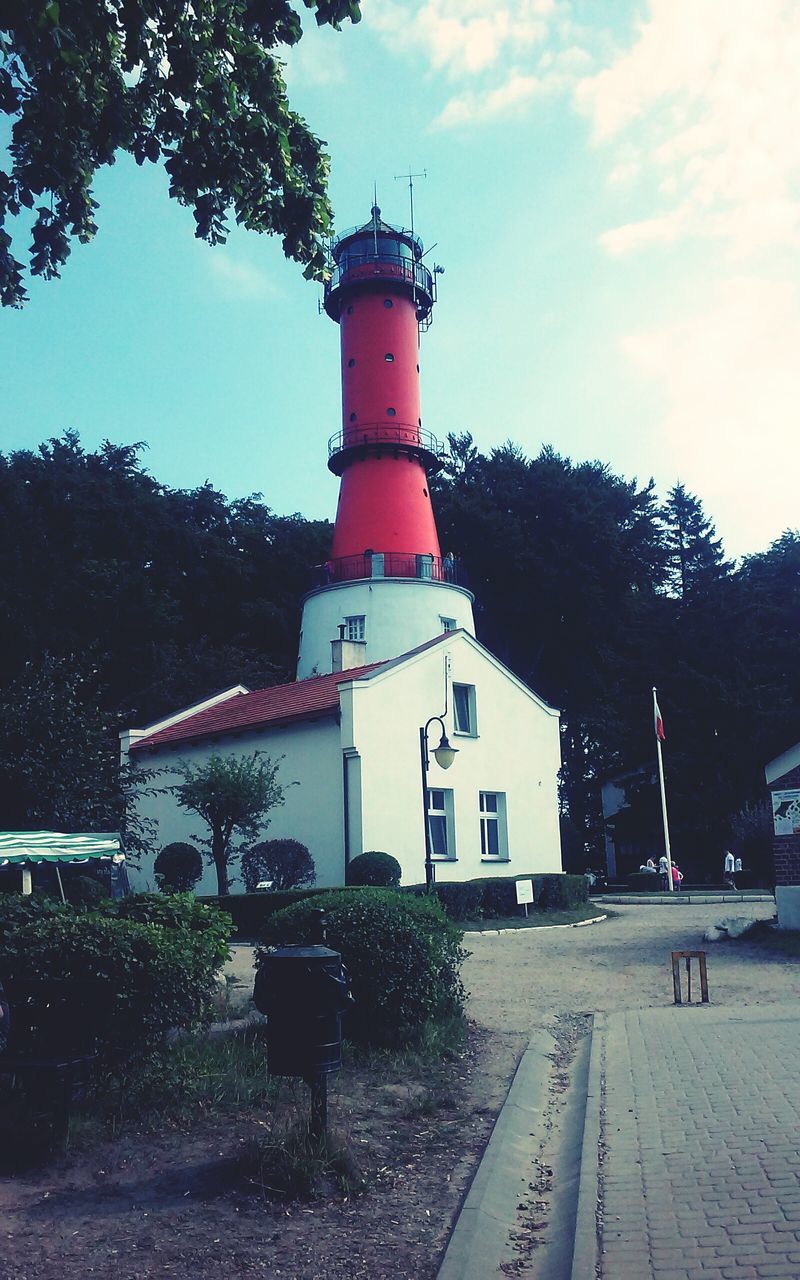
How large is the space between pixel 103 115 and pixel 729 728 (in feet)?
146

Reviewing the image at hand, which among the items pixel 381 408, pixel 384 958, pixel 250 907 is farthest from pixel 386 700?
pixel 384 958

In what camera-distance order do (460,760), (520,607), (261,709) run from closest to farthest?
1. (460,760)
2. (261,709)
3. (520,607)

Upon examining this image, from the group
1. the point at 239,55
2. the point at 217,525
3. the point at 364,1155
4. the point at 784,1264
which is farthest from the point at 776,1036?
the point at 217,525

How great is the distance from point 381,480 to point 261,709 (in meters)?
12.1

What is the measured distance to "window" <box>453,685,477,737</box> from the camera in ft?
96.7

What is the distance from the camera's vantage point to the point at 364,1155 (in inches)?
254

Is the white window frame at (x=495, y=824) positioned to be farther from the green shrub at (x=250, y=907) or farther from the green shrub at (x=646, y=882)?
the green shrub at (x=646, y=882)

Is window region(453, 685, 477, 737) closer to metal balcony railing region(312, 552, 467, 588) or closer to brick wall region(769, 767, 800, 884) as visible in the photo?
metal balcony railing region(312, 552, 467, 588)

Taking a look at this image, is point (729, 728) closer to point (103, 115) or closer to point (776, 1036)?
point (776, 1036)

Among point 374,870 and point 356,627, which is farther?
point 356,627

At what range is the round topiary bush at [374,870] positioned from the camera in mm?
23750

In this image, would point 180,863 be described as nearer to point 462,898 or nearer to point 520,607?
point 462,898

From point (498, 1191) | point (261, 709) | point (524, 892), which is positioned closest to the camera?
point (498, 1191)

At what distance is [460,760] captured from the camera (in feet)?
95.0
